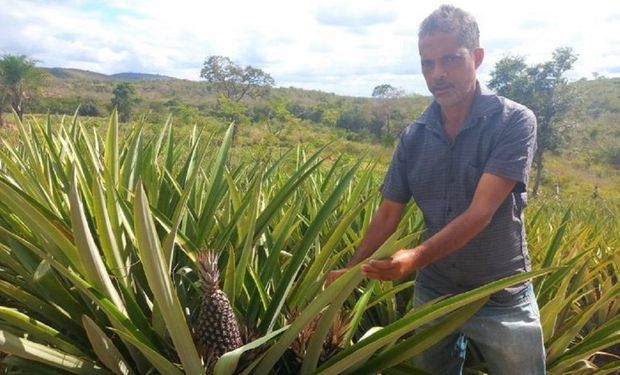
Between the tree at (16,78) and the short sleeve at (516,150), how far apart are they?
134 feet

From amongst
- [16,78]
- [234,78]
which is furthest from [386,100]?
[16,78]

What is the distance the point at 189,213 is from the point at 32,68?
145ft

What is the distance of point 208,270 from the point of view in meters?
1.27

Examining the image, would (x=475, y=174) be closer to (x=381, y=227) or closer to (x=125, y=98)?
(x=381, y=227)

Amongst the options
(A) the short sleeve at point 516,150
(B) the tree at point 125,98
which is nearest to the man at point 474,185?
(A) the short sleeve at point 516,150

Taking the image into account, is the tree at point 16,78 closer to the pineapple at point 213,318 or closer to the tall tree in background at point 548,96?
the tall tree in background at point 548,96

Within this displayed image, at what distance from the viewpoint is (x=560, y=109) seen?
34.1 meters

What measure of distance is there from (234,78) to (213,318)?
54384 millimetres

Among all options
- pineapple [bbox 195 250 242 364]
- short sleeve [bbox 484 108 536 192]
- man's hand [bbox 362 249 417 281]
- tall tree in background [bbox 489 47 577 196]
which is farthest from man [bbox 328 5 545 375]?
tall tree in background [bbox 489 47 577 196]

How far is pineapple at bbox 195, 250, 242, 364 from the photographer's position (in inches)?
50.4

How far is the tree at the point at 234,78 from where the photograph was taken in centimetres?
5241

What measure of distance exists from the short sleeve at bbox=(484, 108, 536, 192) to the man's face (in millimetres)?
197

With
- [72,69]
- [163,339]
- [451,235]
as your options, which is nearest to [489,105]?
[451,235]

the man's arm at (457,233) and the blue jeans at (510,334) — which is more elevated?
the man's arm at (457,233)
